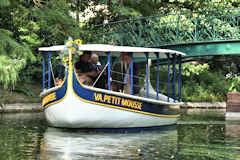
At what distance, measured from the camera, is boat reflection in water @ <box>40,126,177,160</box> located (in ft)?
46.8

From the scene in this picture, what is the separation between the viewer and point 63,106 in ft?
62.0

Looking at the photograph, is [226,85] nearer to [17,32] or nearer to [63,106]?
[17,32]

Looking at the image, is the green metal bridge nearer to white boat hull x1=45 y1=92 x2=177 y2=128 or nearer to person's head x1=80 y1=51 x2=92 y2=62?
person's head x1=80 y1=51 x2=92 y2=62

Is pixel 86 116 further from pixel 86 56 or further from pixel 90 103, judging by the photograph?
pixel 86 56

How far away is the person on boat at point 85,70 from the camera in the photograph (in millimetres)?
19766

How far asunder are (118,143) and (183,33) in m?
15.2

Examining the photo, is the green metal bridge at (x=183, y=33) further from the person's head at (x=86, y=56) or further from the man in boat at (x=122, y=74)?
the person's head at (x=86, y=56)

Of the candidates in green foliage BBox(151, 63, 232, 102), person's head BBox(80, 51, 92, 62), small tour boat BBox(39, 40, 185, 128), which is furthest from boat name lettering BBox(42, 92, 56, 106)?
green foliage BBox(151, 63, 232, 102)

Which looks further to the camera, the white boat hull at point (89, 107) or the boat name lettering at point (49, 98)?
the boat name lettering at point (49, 98)

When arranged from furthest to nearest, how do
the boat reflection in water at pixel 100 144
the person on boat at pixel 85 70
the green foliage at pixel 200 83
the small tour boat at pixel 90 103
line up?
the green foliage at pixel 200 83 → the person on boat at pixel 85 70 → the small tour boat at pixel 90 103 → the boat reflection in water at pixel 100 144

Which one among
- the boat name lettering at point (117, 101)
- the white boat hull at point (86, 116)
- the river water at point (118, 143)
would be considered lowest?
the river water at point (118, 143)

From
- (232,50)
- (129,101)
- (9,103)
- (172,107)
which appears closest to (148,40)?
(232,50)

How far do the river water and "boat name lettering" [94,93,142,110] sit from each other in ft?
2.76

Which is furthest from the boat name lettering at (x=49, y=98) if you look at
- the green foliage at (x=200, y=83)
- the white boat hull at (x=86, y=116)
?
the green foliage at (x=200, y=83)
